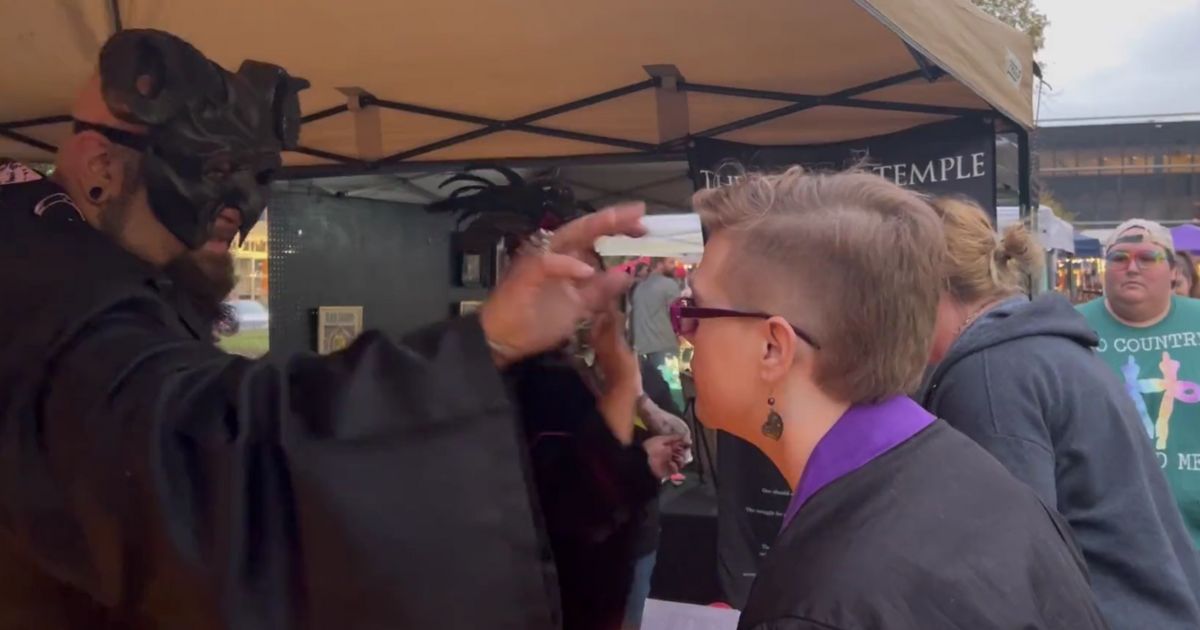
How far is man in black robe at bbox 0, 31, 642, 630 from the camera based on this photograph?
93 cm

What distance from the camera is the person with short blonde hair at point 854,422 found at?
3.30ft

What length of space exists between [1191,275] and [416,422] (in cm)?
572

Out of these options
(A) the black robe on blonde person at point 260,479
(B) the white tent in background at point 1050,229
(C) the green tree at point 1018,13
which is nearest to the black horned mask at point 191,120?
(A) the black robe on blonde person at point 260,479

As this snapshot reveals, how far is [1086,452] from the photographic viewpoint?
1874 mm

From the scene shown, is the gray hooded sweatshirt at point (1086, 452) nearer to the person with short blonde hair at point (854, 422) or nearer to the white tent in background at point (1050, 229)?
the person with short blonde hair at point (854, 422)

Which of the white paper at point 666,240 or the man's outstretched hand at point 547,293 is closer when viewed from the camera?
the man's outstretched hand at point 547,293

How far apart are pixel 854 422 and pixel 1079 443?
3.00ft

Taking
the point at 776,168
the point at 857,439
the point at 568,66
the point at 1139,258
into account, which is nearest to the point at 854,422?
the point at 857,439

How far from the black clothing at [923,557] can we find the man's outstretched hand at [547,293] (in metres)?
0.39

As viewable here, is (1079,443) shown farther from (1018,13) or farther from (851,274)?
(1018,13)

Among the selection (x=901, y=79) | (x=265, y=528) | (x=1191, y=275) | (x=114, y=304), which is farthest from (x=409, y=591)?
(x=1191, y=275)

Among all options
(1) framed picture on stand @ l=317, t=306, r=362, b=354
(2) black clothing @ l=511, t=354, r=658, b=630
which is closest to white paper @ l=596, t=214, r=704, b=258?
(1) framed picture on stand @ l=317, t=306, r=362, b=354

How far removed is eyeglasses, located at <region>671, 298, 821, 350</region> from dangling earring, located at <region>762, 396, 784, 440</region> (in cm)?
11

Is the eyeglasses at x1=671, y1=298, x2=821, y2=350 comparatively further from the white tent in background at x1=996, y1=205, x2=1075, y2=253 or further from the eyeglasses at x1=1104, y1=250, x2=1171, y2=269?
the white tent in background at x1=996, y1=205, x2=1075, y2=253
